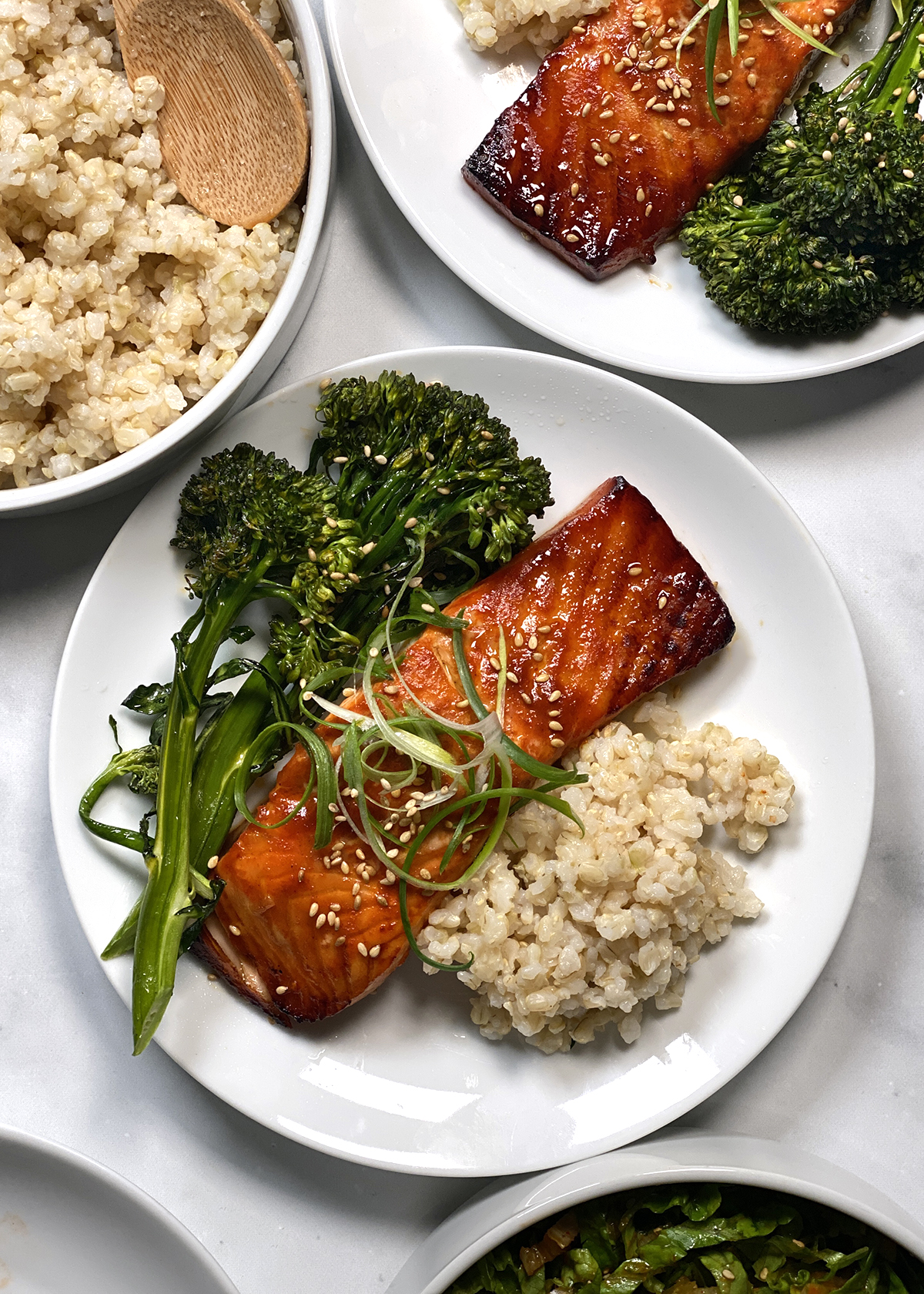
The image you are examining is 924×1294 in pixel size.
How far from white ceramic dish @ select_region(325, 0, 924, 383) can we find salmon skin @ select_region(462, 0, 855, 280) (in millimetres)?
93

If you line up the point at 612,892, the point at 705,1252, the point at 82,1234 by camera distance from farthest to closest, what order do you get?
the point at 82,1234 < the point at 705,1252 < the point at 612,892

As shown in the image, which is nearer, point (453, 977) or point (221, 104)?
point (221, 104)

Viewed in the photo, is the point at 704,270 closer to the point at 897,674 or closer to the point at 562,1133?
the point at 897,674

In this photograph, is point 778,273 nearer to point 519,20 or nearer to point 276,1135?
point 519,20

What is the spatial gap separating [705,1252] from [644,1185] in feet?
0.93

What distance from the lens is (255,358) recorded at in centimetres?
252

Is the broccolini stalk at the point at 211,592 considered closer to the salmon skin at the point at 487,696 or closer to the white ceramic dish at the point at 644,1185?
the salmon skin at the point at 487,696

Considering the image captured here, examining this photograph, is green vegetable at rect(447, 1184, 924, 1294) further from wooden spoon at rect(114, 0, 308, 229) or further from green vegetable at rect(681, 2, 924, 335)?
wooden spoon at rect(114, 0, 308, 229)

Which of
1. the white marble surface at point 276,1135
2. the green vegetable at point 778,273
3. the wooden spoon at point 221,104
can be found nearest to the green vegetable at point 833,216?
the green vegetable at point 778,273

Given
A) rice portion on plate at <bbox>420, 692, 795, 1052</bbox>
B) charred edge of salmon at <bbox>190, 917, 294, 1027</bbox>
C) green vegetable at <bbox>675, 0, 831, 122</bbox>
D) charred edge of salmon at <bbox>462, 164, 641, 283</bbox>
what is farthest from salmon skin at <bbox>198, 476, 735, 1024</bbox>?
green vegetable at <bbox>675, 0, 831, 122</bbox>

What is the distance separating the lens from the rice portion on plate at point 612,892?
7.98ft

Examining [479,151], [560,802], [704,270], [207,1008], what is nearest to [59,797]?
[207,1008]

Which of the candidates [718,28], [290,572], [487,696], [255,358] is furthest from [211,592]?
[718,28]

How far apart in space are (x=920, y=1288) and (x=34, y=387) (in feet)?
10.4
